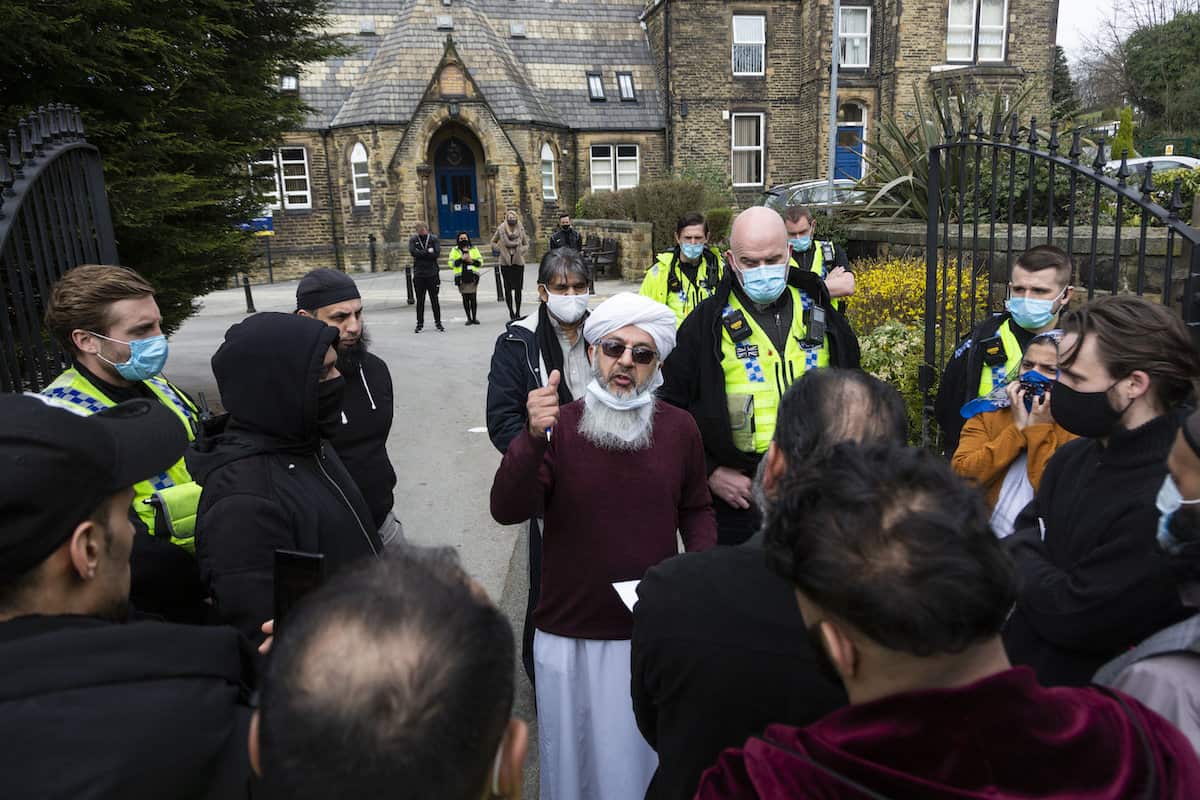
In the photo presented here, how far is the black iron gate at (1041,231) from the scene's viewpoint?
323 cm

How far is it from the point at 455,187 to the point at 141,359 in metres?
25.7

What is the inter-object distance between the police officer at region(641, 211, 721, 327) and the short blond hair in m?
4.55

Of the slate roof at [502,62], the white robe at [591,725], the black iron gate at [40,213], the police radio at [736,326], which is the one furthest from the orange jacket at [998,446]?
the slate roof at [502,62]

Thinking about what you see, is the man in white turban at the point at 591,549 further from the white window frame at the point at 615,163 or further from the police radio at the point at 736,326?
the white window frame at the point at 615,163

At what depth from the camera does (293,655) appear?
0.97m

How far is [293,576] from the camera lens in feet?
5.42

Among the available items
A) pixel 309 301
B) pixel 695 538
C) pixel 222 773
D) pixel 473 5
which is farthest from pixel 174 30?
pixel 473 5

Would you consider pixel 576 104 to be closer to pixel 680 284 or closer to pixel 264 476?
pixel 680 284

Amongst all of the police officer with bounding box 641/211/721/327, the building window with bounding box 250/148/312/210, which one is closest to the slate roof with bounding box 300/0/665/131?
the building window with bounding box 250/148/312/210

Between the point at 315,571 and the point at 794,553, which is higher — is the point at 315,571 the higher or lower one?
the lower one

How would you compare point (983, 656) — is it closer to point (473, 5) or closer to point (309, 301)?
point (309, 301)

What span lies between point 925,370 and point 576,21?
1164 inches

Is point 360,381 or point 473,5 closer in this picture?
point 360,381

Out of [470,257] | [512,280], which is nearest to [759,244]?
[470,257]
